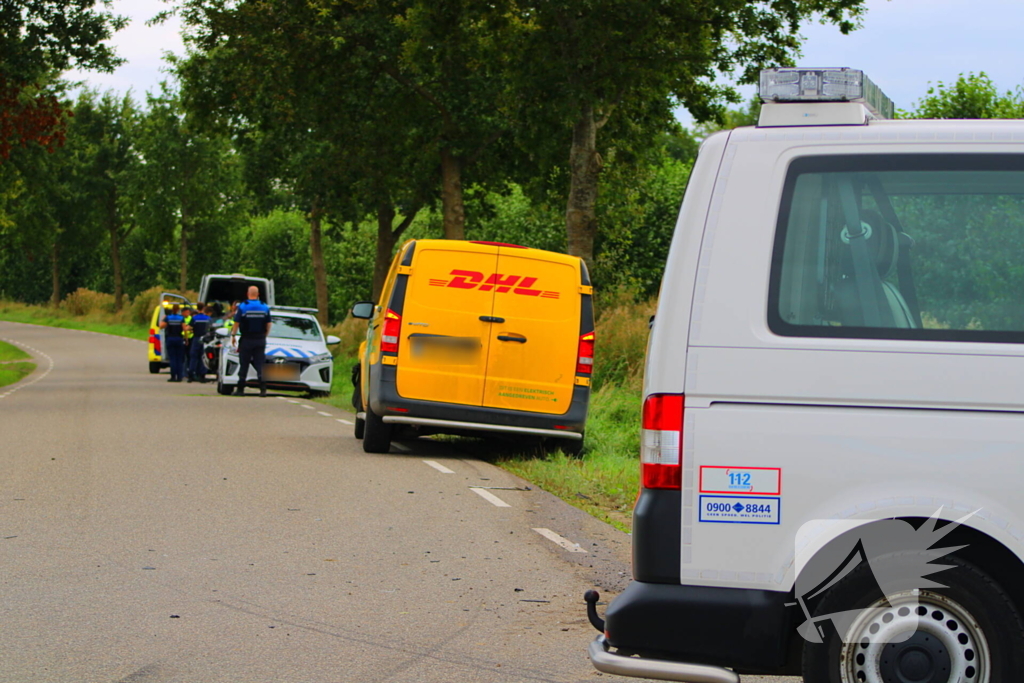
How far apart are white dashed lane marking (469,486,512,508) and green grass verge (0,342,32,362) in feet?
109

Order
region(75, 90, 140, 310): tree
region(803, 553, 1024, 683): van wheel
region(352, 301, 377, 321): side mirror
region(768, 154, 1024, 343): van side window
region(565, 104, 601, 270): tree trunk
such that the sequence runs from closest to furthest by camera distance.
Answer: region(803, 553, 1024, 683): van wheel < region(768, 154, 1024, 343): van side window < region(352, 301, 377, 321): side mirror < region(565, 104, 601, 270): tree trunk < region(75, 90, 140, 310): tree

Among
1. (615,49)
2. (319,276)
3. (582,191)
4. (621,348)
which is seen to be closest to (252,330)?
(582,191)

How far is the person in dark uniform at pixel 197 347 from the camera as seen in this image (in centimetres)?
2844

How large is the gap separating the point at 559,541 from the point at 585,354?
14.6 feet

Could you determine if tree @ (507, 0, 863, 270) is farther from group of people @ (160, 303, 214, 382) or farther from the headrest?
the headrest

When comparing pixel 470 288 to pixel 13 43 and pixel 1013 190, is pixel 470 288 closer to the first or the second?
pixel 1013 190

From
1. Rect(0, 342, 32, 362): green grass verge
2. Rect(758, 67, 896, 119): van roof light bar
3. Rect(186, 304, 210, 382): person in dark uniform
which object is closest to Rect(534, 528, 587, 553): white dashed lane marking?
Rect(758, 67, 896, 119): van roof light bar

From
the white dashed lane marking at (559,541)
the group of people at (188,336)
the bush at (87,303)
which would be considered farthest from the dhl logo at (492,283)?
the bush at (87,303)

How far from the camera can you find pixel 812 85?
4.14 metres

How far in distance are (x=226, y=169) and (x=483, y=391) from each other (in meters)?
50.7

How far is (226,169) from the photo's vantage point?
200 feet

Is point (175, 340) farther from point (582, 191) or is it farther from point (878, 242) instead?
point (878, 242)

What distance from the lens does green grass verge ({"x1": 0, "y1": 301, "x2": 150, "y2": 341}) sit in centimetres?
6356

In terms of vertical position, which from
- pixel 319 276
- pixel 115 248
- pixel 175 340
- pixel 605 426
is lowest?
pixel 605 426
